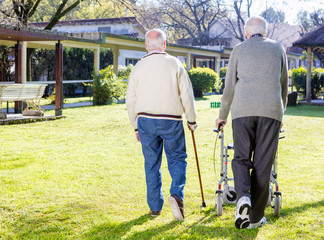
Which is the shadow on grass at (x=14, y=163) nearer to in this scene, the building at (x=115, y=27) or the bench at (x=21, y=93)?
the bench at (x=21, y=93)

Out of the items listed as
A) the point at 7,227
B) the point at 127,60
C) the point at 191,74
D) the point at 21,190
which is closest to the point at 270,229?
the point at 7,227

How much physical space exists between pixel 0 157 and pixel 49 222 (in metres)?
3.89

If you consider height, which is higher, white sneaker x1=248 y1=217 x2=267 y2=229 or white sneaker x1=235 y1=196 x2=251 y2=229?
white sneaker x1=235 y1=196 x2=251 y2=229

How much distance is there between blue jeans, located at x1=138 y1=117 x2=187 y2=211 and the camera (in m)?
4.40

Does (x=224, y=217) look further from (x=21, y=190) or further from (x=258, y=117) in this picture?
(x=21, y=190)

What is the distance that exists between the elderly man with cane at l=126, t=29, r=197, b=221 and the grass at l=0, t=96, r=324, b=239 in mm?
440

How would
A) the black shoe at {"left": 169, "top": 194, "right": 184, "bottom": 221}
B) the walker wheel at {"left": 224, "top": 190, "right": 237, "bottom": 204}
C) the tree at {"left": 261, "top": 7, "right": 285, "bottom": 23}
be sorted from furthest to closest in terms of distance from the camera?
1. the tree at {"left": 261, "top": 7, "right": 285, "bottom": 23}
2. the walker wheel at {"left": 224, "top": 190, "right": 237, "bottom": 204}
3. the black shoe at {"left": 169, "top": 194, "right": 184, "bottom": 221}

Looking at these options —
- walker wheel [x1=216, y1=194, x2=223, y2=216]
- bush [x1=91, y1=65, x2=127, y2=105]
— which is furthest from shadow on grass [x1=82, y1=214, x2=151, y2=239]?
bush [x1=91, y1=65, x2=127, y2=105]

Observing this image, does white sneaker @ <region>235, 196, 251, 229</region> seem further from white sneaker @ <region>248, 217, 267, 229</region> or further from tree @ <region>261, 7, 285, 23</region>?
tree @ <region>261, 7, 285, 23</region>

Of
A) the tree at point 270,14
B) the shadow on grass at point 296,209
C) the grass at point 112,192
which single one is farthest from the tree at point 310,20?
the shadow on grass at point 296,209

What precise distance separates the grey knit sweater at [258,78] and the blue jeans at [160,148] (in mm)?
587

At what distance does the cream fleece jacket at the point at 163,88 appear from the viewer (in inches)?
174

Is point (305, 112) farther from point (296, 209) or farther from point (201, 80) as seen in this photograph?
point (296, 209)

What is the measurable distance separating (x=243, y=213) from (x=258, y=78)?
3.98ft
